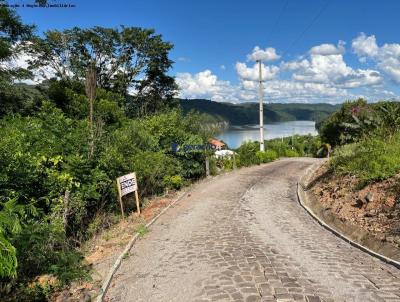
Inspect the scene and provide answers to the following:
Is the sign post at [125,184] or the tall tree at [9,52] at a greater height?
the tall tree at [9,52]

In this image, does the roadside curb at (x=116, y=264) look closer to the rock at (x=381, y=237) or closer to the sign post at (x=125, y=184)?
the sign post at (x=125, y=184)

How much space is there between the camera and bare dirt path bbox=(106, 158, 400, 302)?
21.5 ft

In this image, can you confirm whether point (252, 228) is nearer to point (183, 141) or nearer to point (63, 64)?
point (183, 141)

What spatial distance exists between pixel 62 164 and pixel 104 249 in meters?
2.68

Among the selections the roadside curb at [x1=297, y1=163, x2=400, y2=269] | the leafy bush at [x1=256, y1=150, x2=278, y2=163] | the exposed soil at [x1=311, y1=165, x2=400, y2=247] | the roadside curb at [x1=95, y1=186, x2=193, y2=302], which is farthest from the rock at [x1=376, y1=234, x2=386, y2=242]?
the leafy bush at [x1=256, y1=150, x2=278, y2=163]

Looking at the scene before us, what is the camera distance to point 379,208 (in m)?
10.2

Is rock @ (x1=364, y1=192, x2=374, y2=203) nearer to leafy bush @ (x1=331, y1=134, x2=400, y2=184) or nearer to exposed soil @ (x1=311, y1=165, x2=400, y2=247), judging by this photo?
exposed soil @ (x1=311, y1=165, x2=400, y2=247)

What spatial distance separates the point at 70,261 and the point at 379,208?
8.05m

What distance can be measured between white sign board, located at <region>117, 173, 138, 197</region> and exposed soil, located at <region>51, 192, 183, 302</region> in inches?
41.2

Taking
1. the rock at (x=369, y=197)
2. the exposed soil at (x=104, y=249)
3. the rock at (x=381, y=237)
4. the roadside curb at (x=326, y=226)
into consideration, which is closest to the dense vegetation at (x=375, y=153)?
the rock at (x=369, y=197)

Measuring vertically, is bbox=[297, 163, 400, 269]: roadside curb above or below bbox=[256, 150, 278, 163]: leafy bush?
above

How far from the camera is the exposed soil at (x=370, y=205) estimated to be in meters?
9.31

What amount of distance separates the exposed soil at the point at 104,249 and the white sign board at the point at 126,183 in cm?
105

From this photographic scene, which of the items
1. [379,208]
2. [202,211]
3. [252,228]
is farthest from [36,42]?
[379,208]
